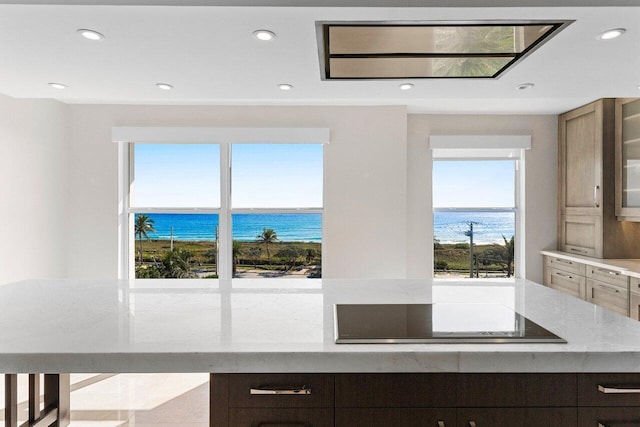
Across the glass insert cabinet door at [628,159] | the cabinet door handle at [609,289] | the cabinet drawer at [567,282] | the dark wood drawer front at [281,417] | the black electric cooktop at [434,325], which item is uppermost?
A: the glass insert cabinet door at [628,159]

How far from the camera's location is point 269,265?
14.7 ft

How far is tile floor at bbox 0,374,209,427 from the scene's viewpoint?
2408mm

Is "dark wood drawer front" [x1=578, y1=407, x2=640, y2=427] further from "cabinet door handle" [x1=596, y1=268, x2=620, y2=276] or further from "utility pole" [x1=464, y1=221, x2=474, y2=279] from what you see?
"utility pole" [x1=464, y1=221, x2=474, y2=279]

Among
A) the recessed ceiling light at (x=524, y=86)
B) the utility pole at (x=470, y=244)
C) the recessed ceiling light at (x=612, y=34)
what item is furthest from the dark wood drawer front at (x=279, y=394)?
the utility pole at (x=470, y=244)

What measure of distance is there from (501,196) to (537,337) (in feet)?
13.1

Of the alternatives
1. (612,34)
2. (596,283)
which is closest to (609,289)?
(596,283)

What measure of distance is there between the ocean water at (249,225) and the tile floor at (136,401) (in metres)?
1.71

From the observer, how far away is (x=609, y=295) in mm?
3396

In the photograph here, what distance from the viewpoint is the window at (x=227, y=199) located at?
434 cm

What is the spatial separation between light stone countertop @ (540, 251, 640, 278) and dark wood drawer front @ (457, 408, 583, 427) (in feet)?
8.51

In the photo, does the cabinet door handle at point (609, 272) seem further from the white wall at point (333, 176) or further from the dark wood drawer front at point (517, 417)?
the dark wood drawer front at point (517, 417)

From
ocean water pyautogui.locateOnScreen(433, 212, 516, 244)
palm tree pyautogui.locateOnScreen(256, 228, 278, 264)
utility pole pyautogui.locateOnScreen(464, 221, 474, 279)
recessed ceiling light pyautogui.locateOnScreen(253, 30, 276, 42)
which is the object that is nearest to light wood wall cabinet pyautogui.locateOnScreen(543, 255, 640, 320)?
ocean water pyautogui.locateOnScreen(433, 212, 516, 244)

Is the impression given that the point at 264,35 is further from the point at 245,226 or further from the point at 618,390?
the point at 245,226

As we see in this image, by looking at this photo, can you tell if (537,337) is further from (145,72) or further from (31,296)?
(145,72)
